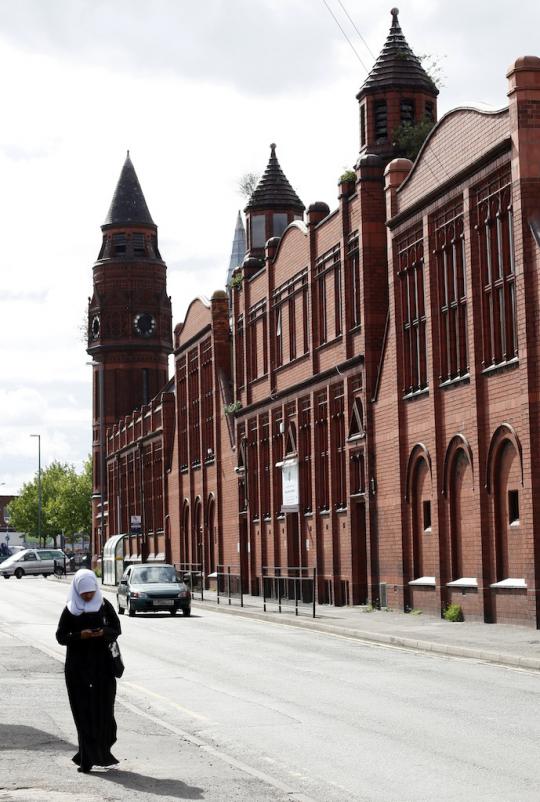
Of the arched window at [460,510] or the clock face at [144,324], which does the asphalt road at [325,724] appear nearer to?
the arched window at [460,510]

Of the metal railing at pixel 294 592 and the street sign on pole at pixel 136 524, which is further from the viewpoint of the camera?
the street sign on pole at pixel 136 524

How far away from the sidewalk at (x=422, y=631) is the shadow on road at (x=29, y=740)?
8467 mm

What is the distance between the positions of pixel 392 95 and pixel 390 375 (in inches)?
399

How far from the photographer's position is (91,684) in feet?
36.8

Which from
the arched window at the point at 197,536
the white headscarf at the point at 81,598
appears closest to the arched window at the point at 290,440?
the arched window at the point at 197,536

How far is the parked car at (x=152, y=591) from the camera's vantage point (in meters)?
37.3

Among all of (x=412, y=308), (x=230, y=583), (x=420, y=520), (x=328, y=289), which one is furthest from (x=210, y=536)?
(x=412, y=308)

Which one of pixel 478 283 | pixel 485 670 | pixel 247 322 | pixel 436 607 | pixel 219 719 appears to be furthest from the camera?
pixel 247 322

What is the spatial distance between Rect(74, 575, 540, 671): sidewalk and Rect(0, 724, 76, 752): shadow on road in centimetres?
847

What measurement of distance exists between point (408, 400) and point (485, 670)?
48.1 feet

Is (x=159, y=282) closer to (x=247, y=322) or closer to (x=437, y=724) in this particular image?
(x=247, y=322)

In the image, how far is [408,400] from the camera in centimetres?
3375

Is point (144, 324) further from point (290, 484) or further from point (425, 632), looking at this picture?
point (425, 632)

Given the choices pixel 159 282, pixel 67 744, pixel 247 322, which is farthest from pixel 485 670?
pixel 159 282
